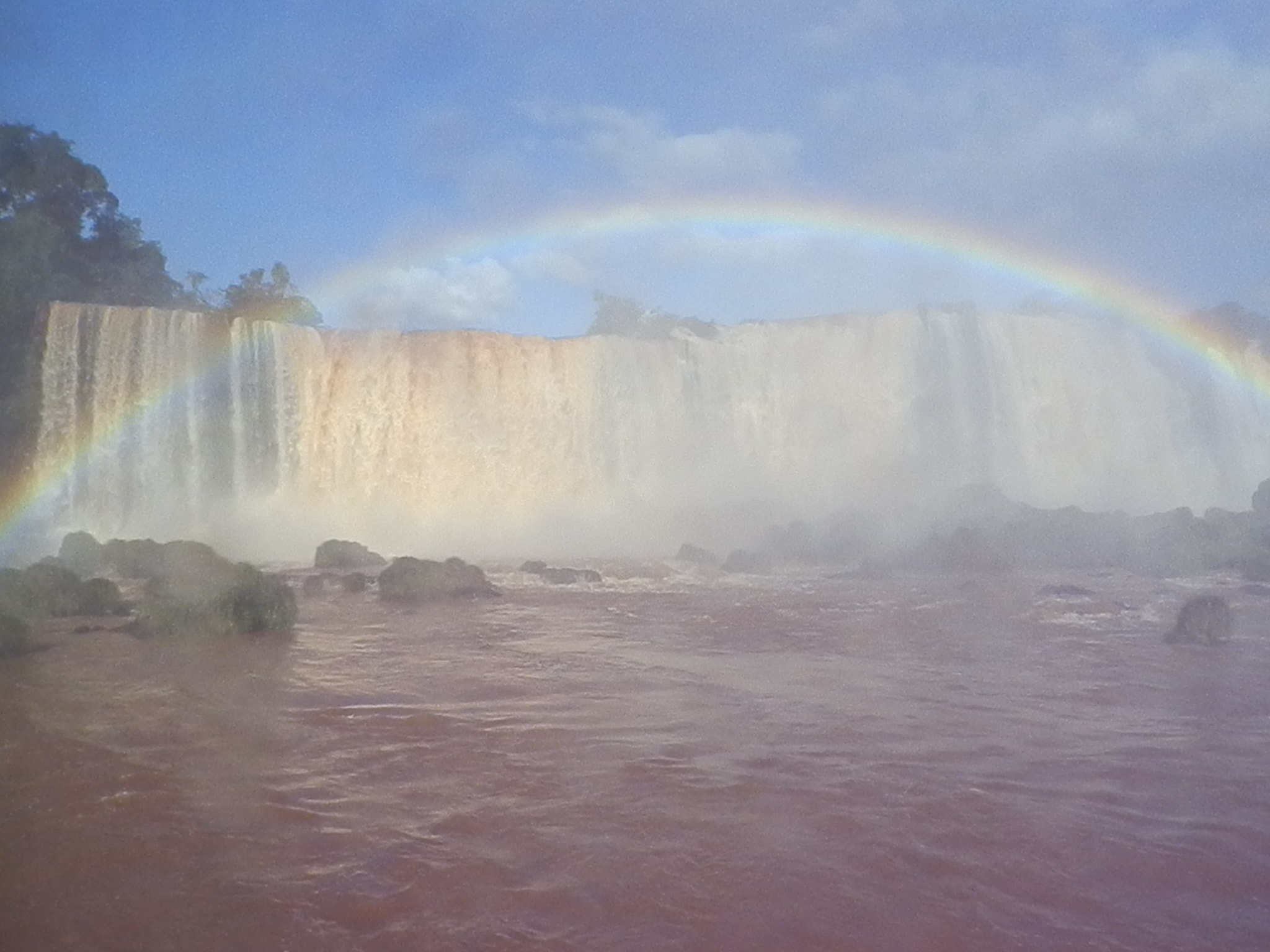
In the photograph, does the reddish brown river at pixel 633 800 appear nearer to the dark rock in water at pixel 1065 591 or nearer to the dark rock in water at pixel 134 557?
the dark rock in water at pixel 1065 591

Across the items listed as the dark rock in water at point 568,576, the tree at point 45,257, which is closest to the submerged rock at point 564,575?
the dark rock in water at point 568,576

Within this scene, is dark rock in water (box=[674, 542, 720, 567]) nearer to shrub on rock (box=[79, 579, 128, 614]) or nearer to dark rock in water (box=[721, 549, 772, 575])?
dark rock in water (box=[721, 549, 772, 575])

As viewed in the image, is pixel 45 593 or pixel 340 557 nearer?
pixel 45 593

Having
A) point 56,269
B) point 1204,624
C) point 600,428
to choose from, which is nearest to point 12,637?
point 1204,624

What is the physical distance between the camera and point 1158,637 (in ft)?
34.8

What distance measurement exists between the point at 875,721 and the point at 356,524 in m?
17.8

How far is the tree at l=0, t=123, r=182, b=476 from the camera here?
22.0 m

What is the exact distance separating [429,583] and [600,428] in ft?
39.2

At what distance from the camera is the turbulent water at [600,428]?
21.0 m

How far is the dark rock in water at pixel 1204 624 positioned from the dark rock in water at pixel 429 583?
910 centimetres

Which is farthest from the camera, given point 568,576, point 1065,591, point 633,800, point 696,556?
point 696,556

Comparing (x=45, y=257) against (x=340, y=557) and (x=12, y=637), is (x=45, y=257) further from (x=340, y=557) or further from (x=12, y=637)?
(x=12, y=637)

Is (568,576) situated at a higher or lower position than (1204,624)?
higher

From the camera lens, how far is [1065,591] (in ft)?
47.2
